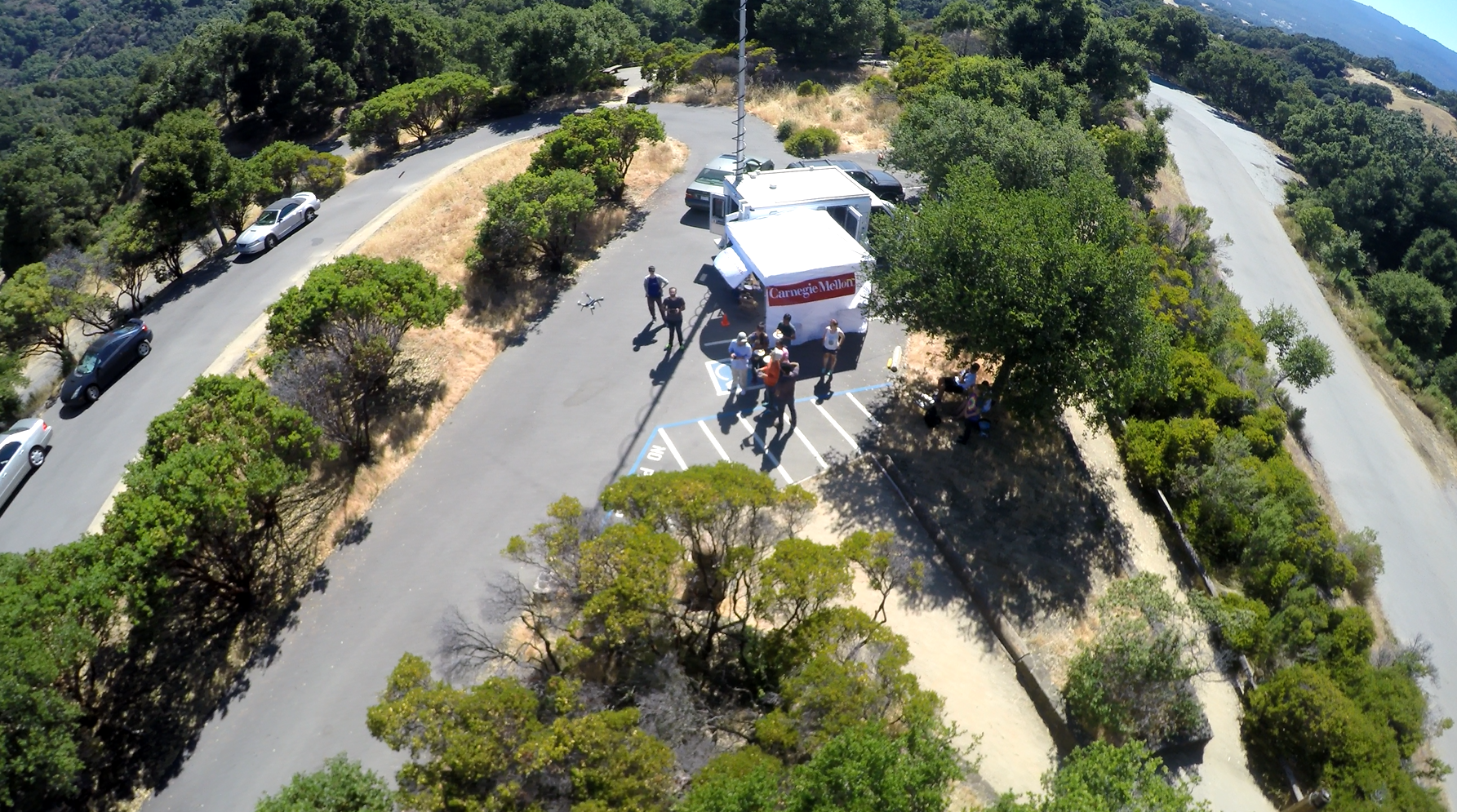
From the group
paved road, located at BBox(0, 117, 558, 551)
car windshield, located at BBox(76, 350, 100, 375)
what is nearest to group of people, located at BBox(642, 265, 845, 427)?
paved road, located at BBox(0, 117, 558, 551)

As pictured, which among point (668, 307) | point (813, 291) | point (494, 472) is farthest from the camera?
point (668, 307)

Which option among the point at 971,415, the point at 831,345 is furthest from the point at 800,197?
the point at 971,415

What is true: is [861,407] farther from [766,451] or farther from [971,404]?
[766,451]

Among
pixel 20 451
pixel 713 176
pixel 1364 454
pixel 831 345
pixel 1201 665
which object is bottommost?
pixel 1364 454

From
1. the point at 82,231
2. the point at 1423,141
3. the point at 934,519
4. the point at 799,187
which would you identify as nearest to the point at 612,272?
the point at 799,187

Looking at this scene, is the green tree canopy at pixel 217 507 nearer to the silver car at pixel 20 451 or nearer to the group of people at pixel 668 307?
the silver car at pixel 20 451

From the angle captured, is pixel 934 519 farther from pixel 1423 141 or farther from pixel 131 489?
pixel 1423 141
